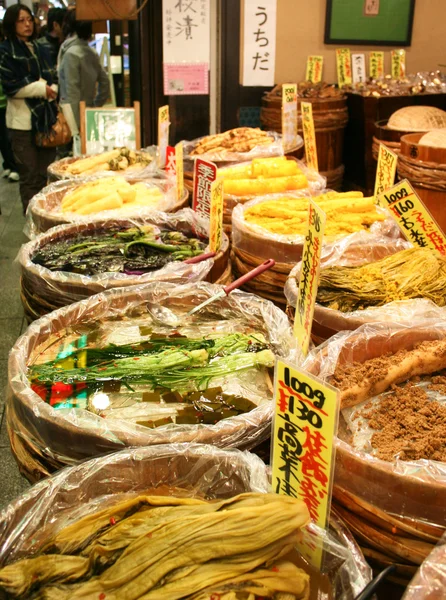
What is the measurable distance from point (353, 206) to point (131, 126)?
3059mm

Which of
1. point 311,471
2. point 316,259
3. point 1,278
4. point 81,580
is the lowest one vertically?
point 1,278

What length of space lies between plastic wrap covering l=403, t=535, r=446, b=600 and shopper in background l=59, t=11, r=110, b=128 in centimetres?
754

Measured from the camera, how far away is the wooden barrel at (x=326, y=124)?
5660mm

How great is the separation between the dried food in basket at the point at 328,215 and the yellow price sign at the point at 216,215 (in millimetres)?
357

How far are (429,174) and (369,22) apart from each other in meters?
3.89

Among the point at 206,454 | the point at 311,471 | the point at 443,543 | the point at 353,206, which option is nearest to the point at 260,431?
the point at 206,454

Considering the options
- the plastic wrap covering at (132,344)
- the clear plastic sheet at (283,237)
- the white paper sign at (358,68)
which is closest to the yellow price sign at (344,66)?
A: the white paper sign at (358,68)

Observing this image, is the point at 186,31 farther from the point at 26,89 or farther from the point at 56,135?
the point at 26,89

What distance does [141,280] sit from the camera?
2.52 m

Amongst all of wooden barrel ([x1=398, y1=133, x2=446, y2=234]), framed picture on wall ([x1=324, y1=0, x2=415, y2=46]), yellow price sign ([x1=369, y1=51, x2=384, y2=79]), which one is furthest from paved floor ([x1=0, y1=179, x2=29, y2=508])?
yellow price sign ([x1=369, y1=51, x2=384, y2=79])

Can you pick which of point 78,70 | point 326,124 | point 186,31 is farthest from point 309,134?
point 78,70

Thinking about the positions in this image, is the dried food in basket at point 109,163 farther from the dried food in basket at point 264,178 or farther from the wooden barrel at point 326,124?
the wooden barrel at point 326,124

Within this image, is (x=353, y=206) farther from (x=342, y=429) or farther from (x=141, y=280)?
(x=342, y=429)

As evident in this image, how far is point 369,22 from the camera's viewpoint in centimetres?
629
